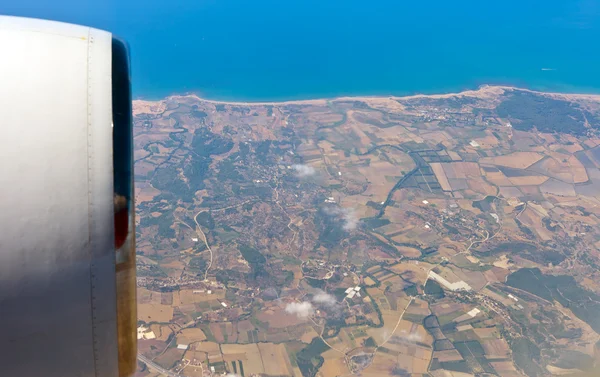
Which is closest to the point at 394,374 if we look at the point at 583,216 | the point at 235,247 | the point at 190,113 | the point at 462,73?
the point at 235,247

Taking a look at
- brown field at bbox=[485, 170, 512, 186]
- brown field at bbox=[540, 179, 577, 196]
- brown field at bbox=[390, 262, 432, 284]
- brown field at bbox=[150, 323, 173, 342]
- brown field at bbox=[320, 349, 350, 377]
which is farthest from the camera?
brown field at bbox=[485, 170, 512, 186]

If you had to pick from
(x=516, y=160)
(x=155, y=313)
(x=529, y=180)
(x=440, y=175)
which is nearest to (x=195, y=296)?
(x=155, y=313)

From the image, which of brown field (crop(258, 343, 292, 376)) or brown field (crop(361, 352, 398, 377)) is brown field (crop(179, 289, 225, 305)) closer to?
brown field (crop(258, 343, 292, 376))

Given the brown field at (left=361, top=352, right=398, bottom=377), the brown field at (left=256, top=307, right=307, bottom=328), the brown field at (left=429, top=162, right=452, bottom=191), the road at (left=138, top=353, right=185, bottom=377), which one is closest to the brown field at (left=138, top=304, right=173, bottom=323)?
the road at (left=138, top=353, right=185, bottom=377)

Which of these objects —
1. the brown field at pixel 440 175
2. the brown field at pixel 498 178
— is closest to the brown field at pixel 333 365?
the brown field at pixel 440 175

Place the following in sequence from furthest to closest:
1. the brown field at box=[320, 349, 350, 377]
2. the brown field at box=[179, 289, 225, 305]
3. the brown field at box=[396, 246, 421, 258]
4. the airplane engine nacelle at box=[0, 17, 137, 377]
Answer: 1. the brown field at box=[396, 246, 421, 258]
2. the brown field at box=[179, 289, 225, 305]
3. the brown field at box=[320, 349, 350, 377]
4. the airplane engine nacelle at box=[0, 17, 137, 377]

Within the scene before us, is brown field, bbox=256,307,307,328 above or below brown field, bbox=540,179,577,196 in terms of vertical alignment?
below
